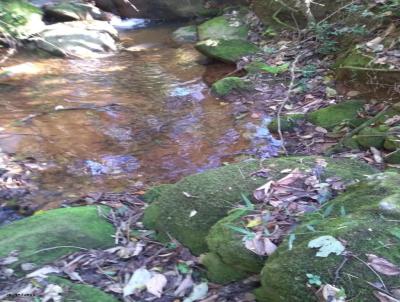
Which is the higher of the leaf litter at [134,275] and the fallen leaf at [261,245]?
the fallen leaf at [261,245]

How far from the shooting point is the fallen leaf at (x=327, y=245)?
2068 mm

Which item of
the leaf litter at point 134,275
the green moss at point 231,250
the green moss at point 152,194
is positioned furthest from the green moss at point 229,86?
the green moss at point 231,250

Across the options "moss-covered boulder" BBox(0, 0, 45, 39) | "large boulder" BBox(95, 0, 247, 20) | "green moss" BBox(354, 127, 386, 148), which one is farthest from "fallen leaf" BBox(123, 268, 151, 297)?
"large boulder" BBox(95, 0, 247, 20)

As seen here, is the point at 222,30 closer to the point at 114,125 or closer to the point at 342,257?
the point at 114,125

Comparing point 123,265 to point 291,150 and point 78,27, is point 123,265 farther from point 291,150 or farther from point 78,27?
point 78,27

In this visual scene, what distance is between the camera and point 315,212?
102 inches

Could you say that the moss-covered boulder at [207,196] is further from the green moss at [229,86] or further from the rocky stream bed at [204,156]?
the green moss at [229,86]

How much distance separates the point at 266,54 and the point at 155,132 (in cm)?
297

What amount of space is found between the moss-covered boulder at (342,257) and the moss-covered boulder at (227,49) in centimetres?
582

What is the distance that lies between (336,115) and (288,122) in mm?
536

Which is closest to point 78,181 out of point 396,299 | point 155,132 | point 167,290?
point 155,132

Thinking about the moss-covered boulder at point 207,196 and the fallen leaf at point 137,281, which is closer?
the fallen leaf at point 137,281

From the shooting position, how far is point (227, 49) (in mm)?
8133

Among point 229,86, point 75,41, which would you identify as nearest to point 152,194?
point 229,86
